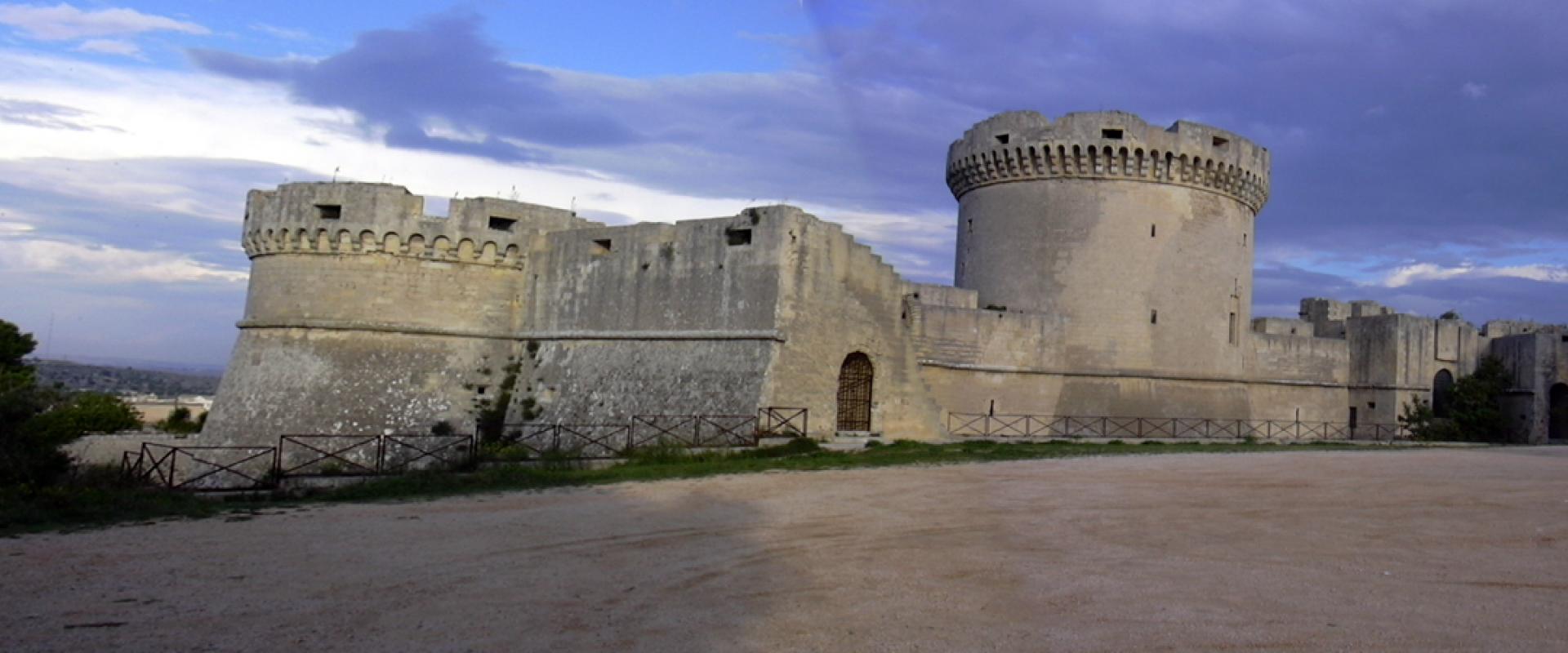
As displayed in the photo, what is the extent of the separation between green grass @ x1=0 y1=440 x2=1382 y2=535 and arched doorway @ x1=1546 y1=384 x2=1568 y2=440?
578 inches

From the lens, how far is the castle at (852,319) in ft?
62.4


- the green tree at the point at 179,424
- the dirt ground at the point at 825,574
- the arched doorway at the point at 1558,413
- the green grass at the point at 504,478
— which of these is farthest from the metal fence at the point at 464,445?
the arched doorway at the point at 1558,413

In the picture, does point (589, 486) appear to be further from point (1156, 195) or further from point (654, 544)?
point (1156, 195)

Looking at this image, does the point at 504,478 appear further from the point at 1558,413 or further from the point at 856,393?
the point at 1558,413

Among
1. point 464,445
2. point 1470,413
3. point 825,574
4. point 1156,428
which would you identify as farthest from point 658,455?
point 1470,413

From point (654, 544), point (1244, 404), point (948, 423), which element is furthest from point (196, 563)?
point (1244, 404)

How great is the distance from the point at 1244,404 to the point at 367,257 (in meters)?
21.3

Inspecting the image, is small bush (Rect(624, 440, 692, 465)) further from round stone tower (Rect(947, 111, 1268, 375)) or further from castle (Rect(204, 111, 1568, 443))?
round stone tower (Rect(947, 111, 1268, 375))

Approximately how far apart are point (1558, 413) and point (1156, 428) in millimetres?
13754

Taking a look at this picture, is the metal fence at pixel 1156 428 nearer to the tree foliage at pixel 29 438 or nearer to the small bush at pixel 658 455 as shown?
the small bush at pixel 658 455

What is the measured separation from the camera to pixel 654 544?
8.76 meters

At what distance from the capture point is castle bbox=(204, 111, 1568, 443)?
749 inches

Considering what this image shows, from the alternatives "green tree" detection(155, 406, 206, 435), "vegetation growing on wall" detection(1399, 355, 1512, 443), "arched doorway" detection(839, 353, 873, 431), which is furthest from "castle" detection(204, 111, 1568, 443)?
"green tree" detection(155, 406, 206, 435)

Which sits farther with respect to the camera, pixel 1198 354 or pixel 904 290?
pixel 1198 354
